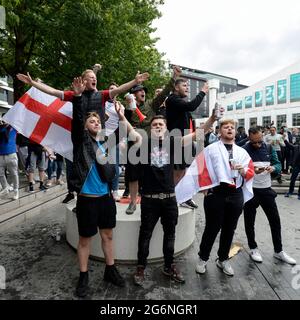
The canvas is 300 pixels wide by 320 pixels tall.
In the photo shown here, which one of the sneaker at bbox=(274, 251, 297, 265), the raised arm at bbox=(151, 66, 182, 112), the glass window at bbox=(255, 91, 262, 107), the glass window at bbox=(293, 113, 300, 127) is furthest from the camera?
the glass window at bbox=(255, 91, 262, 107)

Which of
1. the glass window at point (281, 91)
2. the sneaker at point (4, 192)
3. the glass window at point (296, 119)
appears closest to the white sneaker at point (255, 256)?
the sneaker at point (4, 192)

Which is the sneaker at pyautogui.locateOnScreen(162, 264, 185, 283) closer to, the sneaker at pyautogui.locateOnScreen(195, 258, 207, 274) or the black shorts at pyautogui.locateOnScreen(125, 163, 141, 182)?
the sneaker at pyautogui.locateOnScreen(195, 258, 207, 274)

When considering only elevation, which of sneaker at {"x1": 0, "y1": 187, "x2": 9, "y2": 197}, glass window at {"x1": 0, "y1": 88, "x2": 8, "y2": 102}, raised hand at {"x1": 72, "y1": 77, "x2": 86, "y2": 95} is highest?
glass window at {"x1": 0, "y1": 88, "x2": 8, "y2": 102}

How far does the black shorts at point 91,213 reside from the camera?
3.24m

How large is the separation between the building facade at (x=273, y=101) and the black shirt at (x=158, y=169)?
35.9 metres

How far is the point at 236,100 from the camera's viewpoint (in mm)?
49312

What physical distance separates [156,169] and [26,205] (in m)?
4.61

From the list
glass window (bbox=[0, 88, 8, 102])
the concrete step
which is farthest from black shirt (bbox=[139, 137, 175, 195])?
glass window (bbox=[0, 88, 8, 102])

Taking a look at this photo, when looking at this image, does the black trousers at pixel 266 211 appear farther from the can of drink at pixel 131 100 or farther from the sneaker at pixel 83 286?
the sneaker at pixel 83 286

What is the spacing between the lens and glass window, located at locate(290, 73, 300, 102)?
36.5 m

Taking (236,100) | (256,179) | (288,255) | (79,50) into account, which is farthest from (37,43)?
(236,100)

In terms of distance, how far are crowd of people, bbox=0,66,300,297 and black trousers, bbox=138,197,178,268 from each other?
0.01 metres

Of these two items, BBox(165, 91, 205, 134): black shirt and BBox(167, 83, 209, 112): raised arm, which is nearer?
BBox(167, 83, 209, 112): raised arm
